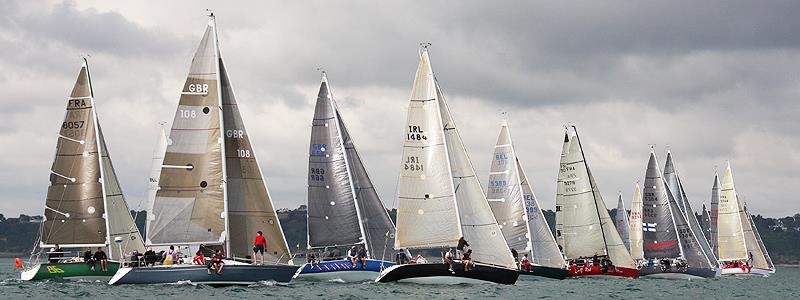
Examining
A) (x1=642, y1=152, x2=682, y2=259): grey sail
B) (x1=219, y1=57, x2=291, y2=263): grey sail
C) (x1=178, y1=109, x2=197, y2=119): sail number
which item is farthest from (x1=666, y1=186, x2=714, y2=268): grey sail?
(x1=178, y1=109, x2=197, y2=119): sail number

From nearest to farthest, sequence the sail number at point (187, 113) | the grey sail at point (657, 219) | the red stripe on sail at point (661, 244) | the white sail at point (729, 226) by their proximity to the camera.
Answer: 1. the sail number at point (187, 113)
2. the red stripe on sail at point (661, 244)
3. the grey sail at point (657, 219)
4. the white sail at point (729, 226)

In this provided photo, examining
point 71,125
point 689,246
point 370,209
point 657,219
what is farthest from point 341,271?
point 689,246

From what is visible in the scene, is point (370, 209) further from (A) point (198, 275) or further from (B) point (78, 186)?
(A) point (198, 275)

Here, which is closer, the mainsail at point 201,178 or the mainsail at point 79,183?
the mainsail at point 201,178

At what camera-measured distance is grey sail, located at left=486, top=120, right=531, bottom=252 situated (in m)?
68.2

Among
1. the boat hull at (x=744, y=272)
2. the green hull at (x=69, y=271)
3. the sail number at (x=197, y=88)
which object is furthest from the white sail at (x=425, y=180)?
the boat hull at (x=744, y=272)

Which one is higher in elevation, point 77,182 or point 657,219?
point 657,219

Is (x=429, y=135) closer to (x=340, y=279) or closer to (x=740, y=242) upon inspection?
(x=340, y=279)

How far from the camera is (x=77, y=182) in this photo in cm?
5353

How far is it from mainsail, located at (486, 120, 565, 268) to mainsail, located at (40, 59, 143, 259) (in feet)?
80.2

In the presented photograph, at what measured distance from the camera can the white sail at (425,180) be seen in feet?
163

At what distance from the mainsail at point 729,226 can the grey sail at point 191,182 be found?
2146 inches

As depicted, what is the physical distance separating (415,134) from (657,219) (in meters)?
35.1

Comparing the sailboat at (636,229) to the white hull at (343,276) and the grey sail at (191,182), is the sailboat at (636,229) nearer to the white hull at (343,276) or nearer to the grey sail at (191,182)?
the white hull at (343,276)
